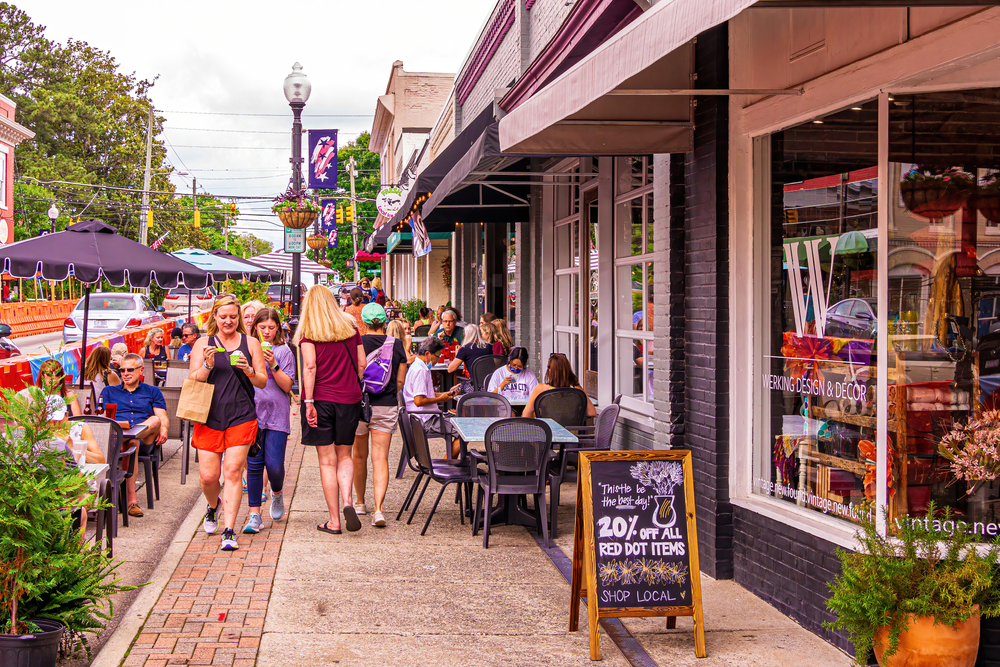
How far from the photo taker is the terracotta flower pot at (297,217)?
18.8 m

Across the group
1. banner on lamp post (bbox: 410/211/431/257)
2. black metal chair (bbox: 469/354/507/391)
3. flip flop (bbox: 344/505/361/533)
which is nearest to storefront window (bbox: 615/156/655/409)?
black metal chair (bbox: 469/354/507/391)

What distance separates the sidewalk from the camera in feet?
15.8

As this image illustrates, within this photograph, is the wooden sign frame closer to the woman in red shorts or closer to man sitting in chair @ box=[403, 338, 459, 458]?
the woman in red shorts

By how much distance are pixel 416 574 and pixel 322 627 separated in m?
1.19

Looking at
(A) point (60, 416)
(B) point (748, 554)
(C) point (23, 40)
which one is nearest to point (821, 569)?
(B) point (748, 554)

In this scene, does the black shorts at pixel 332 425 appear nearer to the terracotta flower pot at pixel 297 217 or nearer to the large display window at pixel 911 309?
the large display window at pixel 911 309

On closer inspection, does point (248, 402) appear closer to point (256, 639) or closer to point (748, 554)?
point (256, 639)

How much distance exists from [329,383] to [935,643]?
469 cm

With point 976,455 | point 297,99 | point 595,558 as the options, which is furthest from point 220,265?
point 976,455

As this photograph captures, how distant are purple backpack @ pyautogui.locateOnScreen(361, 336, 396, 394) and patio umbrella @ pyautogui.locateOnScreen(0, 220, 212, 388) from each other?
3910 millimetres

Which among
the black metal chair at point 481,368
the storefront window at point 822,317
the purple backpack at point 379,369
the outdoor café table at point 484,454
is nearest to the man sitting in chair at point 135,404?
the purple backpack at point 379,369

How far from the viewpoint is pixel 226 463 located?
705 cm

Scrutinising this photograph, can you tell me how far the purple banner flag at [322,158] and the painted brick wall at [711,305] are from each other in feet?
71.6

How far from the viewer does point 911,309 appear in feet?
15.7
